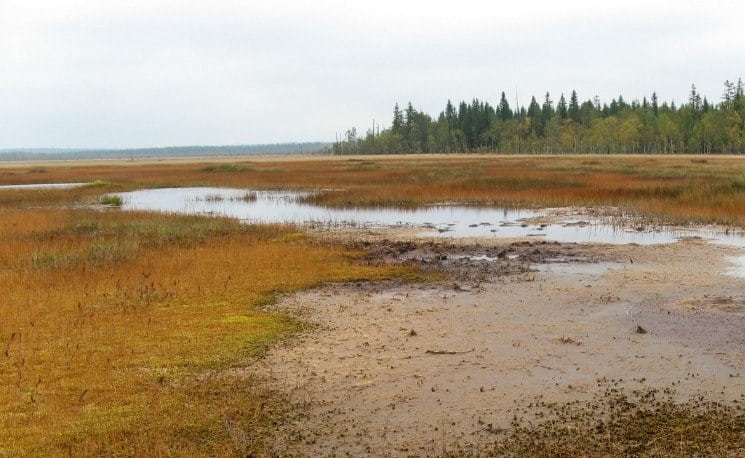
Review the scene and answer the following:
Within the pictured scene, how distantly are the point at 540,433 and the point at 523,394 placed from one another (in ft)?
3.94

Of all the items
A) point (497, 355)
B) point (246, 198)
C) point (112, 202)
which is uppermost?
point (112, 202)

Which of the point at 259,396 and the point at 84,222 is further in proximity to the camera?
the point at 84,222

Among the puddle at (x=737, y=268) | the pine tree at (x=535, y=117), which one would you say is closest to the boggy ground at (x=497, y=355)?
the puddle at (x=737, y=268)

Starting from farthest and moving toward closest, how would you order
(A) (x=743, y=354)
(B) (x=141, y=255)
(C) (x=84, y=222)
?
(C) (x=84, y=222) → (B) (x=141, y=255) → (A) (x=743, y=354)

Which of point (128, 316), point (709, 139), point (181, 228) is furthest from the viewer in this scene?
point (709, 139)

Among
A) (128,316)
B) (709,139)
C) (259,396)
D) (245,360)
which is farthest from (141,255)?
(709,139)

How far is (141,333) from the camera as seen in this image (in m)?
11.4

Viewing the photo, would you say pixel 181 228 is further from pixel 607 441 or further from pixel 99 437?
pixel 607 441

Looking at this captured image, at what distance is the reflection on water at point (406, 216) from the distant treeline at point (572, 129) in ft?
282

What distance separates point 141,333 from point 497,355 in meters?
5.86

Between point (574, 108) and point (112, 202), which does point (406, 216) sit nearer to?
point (112, 202)

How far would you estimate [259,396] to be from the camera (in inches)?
335

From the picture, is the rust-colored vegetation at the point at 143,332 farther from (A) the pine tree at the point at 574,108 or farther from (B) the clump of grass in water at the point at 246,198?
(A) the pine tree at the point at 574,108

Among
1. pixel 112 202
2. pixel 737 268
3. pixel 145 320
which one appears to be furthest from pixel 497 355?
pixel 112 202
